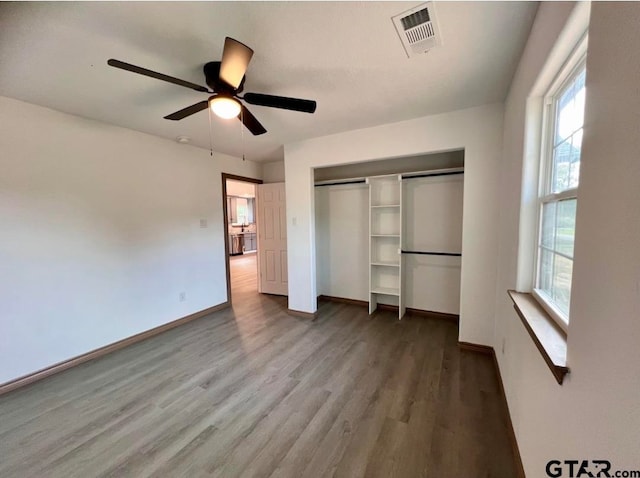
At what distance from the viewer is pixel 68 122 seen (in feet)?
8.35

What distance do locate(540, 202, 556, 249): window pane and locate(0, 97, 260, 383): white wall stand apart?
12.5 feet

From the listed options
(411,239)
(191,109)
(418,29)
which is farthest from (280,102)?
(411,239)

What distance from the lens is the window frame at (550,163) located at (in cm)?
122

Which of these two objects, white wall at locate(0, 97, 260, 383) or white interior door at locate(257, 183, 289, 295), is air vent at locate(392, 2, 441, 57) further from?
white interior door at locate(257, 183, 289, 295)

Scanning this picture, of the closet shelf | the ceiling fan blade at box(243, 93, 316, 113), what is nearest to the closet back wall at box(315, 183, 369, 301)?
the closet shelf

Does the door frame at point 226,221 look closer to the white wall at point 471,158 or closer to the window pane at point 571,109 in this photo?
the white wall at point 471,158

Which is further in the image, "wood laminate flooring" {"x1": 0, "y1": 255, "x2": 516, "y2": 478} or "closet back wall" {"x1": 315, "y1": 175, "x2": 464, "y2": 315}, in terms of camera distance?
"closet back wall" {"x1": 315, "y1": 175, "x2": 464, "y2": 315}

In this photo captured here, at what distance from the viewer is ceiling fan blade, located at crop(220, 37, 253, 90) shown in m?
1.34

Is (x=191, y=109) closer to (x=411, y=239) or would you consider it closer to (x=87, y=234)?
(x=87, y=234)

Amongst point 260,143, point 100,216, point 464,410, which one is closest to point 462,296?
point 464,410

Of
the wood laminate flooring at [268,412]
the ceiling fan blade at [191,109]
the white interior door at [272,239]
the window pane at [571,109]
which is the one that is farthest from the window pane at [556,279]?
the white interior door at [272,239]

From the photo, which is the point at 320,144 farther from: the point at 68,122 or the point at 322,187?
the point at 68,122

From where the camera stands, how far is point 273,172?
4.83 m

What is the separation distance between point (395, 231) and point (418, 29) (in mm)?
2590
